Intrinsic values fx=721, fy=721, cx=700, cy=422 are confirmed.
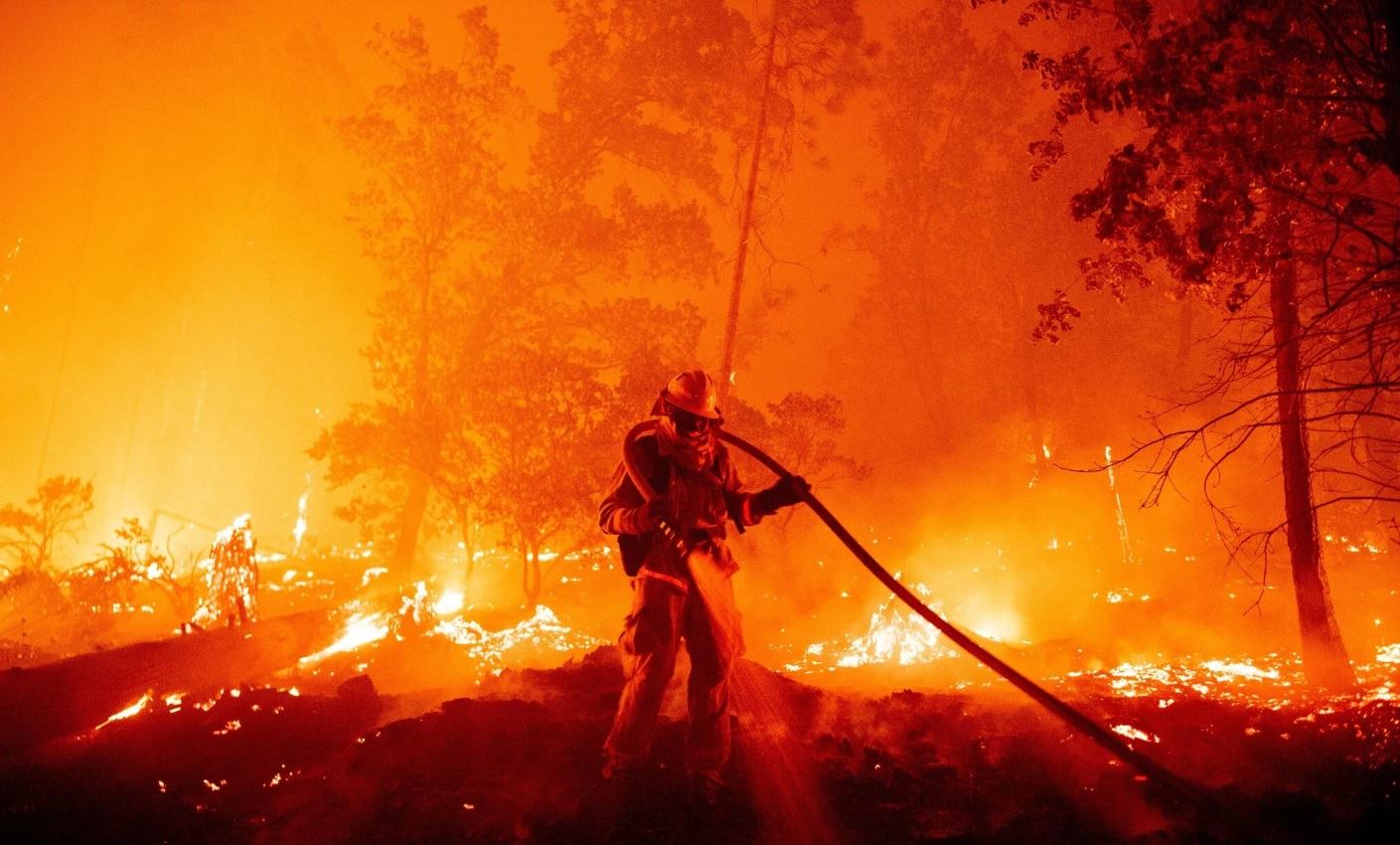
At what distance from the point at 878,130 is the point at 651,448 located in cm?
2705

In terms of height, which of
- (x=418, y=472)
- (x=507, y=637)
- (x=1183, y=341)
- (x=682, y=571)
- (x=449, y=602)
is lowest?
(x=682, y=571)

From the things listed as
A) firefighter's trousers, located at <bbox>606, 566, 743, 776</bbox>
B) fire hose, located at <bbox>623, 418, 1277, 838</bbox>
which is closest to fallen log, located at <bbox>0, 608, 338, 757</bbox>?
firefighter's trousers, located at <bbox>606, 566, 743, 776</bbox>

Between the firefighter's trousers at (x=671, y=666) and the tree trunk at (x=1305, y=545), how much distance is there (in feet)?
26.0

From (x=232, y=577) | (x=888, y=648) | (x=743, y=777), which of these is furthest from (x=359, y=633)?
(x=743, y=777)

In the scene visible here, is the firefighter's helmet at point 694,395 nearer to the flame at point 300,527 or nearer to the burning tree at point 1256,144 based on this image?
the burning tree at point 1256,144

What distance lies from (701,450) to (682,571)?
80 centimetres

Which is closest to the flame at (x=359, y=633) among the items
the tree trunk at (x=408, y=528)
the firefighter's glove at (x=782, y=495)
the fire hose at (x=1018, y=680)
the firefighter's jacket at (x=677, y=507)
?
the tree trunk at (x=408, y=528)

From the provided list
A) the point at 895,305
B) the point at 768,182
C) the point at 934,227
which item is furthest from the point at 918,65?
the point at 768,182

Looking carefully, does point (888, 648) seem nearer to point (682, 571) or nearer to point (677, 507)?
point (682, 571)

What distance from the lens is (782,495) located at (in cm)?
486

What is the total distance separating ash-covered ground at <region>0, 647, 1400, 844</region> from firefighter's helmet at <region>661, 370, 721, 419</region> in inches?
91.8

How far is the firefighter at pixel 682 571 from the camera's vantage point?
4621 mm

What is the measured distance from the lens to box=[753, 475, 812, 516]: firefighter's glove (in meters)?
4.81

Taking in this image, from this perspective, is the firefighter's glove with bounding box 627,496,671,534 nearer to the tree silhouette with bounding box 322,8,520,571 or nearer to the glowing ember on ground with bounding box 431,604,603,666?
the glowing ember on ground with bounding box 431,604,603,666
